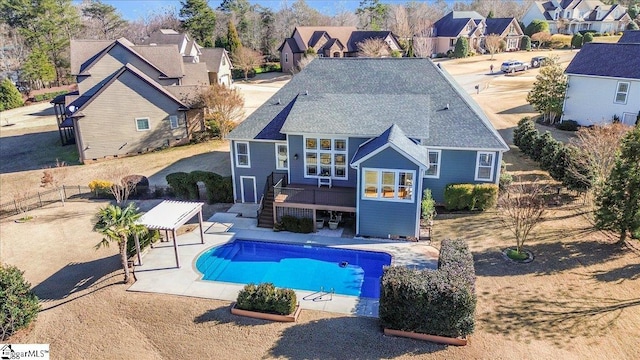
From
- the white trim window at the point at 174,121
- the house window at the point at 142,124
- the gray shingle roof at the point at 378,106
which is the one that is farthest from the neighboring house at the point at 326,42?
the gray shingle roof at the point at 378,106

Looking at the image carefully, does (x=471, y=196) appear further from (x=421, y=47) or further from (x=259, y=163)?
(x=421, y=47)

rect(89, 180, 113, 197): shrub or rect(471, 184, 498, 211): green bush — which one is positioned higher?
rect(471, 184, 498, 211): green bush

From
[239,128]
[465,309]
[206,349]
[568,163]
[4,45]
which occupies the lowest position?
[206,349]

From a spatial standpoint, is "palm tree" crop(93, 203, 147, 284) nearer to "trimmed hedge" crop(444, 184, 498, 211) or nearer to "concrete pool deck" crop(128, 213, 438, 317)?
"concrete pool deck" crop(128, 213, 438, 317)

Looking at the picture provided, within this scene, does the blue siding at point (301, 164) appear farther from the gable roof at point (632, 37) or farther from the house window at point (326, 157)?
the gable roof at point (632, 37)

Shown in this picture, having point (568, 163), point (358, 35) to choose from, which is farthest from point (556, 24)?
point (568, 163)

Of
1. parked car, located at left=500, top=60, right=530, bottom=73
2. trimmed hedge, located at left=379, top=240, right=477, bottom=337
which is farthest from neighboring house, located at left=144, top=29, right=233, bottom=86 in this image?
trimmed hedge, located at left=379, top=240, right=477, bottom=337

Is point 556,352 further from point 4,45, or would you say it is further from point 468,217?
point 4,45
